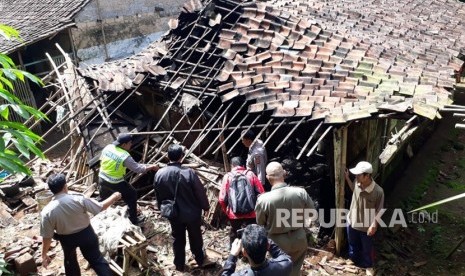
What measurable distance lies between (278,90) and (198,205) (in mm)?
2668

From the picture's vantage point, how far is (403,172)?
35.2ft

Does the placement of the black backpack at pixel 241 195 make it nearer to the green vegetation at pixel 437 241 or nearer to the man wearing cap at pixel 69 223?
the man wearing cap at pixel 69 223

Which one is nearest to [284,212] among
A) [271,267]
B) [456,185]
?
[271,267]

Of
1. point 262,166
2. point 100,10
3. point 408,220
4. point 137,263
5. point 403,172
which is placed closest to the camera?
point 137,263

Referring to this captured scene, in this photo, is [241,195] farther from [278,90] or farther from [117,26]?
[117,26]

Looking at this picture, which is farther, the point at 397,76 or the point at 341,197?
Answer: the point at 397,76

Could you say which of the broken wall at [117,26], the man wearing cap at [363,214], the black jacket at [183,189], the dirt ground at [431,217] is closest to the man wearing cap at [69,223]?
the black jacket at [183,189]

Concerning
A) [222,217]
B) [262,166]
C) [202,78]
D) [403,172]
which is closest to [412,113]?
[262,166]

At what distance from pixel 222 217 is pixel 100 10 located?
1272 centimetres

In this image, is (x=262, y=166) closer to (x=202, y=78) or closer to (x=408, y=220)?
(x=202, y=78)

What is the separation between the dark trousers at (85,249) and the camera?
557cm

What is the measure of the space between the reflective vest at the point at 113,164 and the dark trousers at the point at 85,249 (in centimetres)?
142

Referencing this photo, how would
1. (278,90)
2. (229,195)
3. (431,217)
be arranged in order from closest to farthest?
(229,195) < (278,90) < (431,217)

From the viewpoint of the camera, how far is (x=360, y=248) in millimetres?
6652
